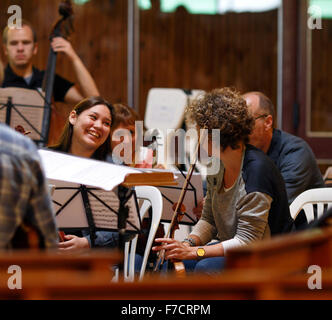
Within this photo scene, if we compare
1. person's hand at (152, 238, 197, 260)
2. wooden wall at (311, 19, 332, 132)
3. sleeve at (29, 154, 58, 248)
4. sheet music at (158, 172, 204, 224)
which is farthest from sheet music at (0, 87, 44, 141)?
wooden wall at (311, 19, 332, 132)

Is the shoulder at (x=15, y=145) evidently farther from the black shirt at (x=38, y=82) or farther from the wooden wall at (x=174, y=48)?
the wooden wall at (x=174, y=48)

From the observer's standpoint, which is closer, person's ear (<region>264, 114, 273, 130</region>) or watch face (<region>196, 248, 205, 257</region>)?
watch face (<region>196, 248, 205, 257</region>)

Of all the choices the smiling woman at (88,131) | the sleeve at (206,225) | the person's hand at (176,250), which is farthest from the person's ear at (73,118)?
the person's hand at (176,250)

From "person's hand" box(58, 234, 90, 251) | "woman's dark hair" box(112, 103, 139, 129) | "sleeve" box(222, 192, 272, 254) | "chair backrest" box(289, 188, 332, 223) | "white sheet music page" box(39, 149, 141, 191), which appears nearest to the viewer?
"white sheet music page" box(39, 149, 141, 191)

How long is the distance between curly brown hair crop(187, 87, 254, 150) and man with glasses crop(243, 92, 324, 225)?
0.66 meters

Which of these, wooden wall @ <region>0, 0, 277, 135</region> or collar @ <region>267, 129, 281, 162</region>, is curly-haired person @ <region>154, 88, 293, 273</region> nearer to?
collar @ <region>267, 129, 281, 162</region>

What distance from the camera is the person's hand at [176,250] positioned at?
2.03 m

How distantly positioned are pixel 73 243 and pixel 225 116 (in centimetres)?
80

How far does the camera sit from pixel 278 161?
288 centimetres

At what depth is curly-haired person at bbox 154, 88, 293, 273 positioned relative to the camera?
6.59 feet

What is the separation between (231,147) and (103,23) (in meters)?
3.11

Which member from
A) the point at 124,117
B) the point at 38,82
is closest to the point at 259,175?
the point at 124,117
